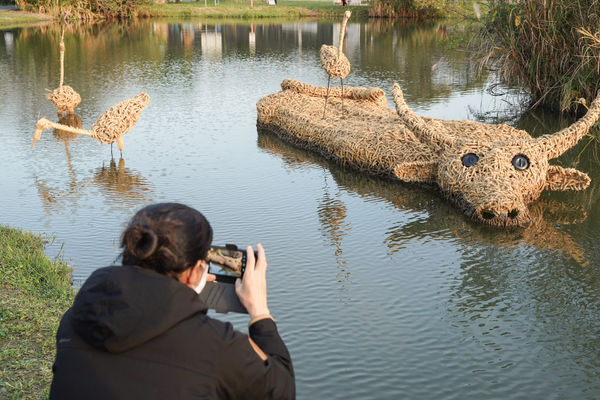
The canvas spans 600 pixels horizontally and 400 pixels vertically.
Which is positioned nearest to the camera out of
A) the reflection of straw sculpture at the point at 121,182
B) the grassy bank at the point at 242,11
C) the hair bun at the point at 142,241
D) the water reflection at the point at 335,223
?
the hair bun at the point at 142,241

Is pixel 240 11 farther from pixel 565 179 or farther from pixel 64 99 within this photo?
pixel 565 179

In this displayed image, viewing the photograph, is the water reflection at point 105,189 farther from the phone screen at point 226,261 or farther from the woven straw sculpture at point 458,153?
the phone screen at point 226,261

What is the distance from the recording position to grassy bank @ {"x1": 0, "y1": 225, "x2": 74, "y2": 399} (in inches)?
200

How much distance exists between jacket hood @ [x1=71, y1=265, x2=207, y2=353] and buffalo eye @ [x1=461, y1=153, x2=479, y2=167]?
748 cm

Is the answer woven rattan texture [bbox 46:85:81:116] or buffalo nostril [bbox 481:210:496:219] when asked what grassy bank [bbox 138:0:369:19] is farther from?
buffalo nostril [bbox 481:210:496:219]

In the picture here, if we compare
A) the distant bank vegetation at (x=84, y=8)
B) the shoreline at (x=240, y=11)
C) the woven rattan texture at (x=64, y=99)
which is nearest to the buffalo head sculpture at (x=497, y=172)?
the woven rattan texture at (x=64, y=99)

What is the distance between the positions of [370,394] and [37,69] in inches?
785

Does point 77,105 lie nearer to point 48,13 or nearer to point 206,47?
point 206,47

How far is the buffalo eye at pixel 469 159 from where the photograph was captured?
972 cm

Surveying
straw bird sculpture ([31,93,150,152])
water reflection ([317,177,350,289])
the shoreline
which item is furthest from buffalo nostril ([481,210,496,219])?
the shoreline

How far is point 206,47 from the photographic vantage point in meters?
30.7

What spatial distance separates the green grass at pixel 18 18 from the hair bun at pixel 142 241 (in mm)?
39809

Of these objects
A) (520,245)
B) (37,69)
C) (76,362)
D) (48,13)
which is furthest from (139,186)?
(48,13)

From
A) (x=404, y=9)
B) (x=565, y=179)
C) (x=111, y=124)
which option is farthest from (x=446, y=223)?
(x=404, y=9)
